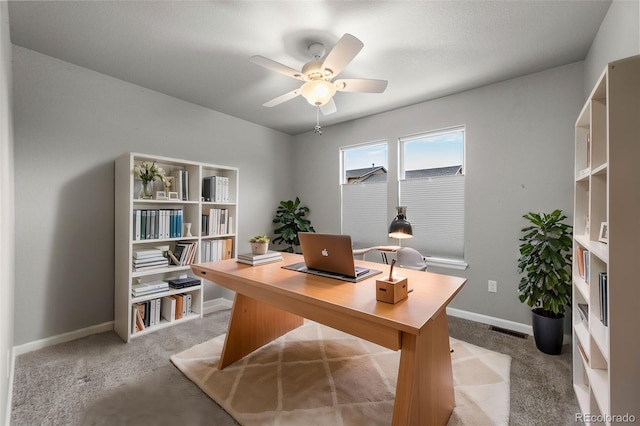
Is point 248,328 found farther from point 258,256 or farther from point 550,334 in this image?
point 550,334

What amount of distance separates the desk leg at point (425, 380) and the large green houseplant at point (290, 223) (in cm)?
278

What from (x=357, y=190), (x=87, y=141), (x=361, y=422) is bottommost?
(x=361, y=422)

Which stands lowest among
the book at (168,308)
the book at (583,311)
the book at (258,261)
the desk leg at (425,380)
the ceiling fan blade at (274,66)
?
the book at (168,308)

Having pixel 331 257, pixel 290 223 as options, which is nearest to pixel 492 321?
pixel 331 257

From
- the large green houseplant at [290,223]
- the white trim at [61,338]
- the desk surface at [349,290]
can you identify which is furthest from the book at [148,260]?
the large green houseplant at [290,223]

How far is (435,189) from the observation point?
325 cm

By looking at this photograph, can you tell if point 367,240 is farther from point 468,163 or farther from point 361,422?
point 361,422

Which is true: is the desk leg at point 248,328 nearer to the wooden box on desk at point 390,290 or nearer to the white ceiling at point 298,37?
the wooden box on desk at point 390,290

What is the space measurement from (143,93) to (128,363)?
257 centimetres

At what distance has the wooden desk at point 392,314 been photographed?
1.14 metres

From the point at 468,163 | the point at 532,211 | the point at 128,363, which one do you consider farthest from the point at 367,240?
the point at 128,363

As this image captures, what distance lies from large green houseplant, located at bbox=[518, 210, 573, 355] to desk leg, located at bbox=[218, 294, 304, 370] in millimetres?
2152

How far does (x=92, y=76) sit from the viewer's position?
258 cm

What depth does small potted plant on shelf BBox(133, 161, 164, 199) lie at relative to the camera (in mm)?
2660
